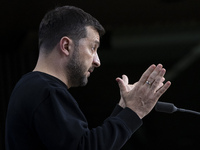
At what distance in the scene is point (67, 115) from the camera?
Result: 93 cm

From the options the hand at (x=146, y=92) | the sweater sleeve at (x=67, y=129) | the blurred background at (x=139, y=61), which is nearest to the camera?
the sweater sleeve at (x=67, y=129)

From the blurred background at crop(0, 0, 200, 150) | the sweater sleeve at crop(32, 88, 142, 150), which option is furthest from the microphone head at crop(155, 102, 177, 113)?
the blurred background at crop(0, 0, 200, 150)

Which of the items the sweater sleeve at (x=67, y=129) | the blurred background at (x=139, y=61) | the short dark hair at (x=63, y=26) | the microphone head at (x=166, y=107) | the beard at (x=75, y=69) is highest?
the short dark hair at (x=63, y=26)

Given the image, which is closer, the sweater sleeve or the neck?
the sweater sleeve

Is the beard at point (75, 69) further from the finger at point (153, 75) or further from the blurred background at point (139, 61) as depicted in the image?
the blurred background at point (139, 61)

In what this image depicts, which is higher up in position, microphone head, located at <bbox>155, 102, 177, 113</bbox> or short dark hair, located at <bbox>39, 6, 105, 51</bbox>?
short dark hair, located at <bbox>39, 6, 105, 51</bbox>

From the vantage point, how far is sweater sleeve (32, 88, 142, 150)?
90cm

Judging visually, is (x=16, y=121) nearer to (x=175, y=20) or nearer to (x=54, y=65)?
(x=54, y=65)

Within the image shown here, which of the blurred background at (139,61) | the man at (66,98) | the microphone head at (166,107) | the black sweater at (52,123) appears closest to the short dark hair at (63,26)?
the man at (66,98)

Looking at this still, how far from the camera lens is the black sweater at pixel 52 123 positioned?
2.96ft

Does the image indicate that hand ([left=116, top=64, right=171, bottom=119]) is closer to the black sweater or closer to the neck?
the black sweater

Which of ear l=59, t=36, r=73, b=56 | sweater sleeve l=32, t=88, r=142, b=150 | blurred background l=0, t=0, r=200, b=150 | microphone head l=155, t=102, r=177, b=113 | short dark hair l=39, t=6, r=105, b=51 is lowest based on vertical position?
blurred background l=0, t=0, r=200, b=150

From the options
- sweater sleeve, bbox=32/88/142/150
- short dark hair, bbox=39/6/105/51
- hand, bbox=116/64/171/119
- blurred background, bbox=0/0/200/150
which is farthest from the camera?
blurred background, bbox=0/0/200/150

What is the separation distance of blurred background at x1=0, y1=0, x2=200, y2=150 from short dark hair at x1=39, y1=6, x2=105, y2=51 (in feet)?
8.60
